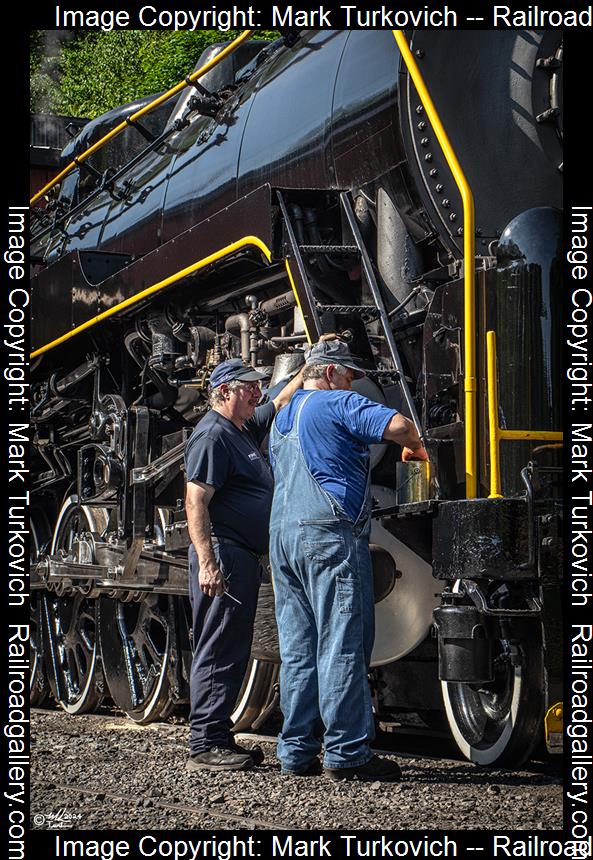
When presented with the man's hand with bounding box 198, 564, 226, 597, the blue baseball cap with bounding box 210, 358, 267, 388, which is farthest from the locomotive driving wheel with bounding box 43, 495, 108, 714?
the man's hand with bounding box 198, 564, 226, 597

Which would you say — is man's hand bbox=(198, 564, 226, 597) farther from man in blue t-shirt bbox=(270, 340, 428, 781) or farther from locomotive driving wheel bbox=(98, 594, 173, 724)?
locomotive driving wheel bbox=(98, 594, 173, 724)

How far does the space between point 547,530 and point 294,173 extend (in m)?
2.36

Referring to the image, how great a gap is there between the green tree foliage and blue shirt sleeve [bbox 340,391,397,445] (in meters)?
21.0

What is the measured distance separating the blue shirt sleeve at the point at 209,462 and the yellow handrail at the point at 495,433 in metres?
1.21

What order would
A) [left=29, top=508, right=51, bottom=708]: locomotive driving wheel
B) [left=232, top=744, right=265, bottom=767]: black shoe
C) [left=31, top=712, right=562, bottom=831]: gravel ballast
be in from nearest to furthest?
[left=31, top=712, right=562, bottom=831]: gravel ballast
[left=232, top=744, right=265, bottom=767]: black shoe
[left=29, top=508, right=51, bottom=708]: locomotive driving wheel

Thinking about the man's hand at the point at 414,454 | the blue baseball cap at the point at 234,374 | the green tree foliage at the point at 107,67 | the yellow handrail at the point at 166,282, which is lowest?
the man's hand at the point at 414,454

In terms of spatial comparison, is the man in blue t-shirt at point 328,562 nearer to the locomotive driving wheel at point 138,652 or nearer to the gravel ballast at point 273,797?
the gravel ballast at point 273,797

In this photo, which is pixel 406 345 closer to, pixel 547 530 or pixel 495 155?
pixel 495 155

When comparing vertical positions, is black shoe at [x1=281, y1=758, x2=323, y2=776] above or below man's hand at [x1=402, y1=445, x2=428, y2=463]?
below

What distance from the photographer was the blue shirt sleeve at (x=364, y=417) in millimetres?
4402

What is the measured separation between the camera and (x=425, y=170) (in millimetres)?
5020

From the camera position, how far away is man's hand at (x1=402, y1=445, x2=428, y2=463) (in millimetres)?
4512

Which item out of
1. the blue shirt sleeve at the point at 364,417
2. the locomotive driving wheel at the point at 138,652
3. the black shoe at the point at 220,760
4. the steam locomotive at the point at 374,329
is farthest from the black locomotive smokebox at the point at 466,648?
the locomotive driving wheel at the point at 138,652
